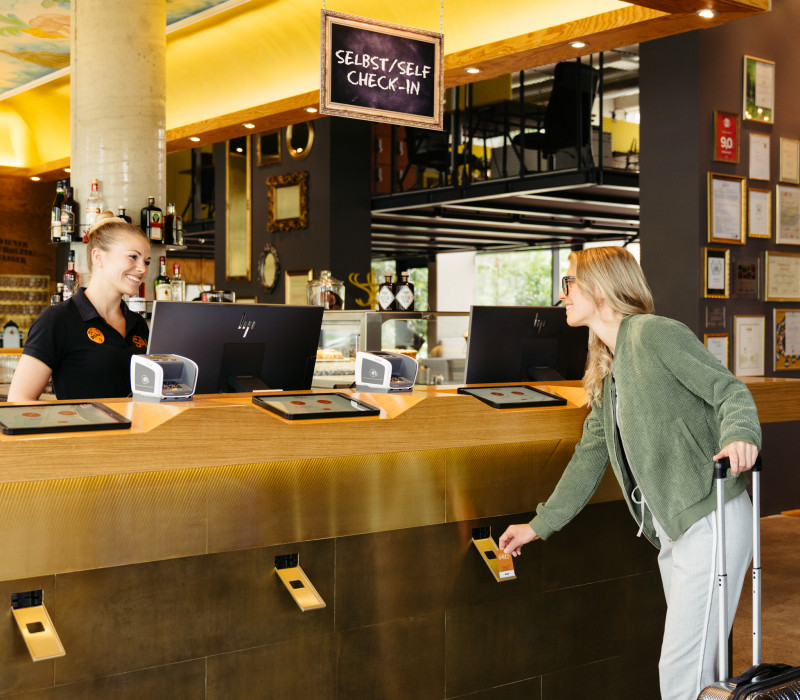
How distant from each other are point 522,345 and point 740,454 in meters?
1.25

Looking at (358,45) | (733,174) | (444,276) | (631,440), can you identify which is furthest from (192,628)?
(444,276)

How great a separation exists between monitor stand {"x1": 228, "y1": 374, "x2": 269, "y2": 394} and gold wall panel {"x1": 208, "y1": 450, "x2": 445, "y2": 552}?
420mm

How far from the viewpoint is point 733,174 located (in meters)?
5.78

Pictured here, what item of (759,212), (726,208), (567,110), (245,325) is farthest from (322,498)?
(567,110)

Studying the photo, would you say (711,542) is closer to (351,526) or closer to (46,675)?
(351,526)

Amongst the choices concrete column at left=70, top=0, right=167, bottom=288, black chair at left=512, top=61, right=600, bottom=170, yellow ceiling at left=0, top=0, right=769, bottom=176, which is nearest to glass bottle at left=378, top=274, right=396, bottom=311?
concrete column at left=70, top=0, right=167, bottom=288

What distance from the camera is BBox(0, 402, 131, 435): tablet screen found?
190cm

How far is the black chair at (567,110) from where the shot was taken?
8711 mm

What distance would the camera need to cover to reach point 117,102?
4.81 m

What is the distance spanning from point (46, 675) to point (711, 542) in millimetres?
1471

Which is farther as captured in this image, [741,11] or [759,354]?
[759,354]

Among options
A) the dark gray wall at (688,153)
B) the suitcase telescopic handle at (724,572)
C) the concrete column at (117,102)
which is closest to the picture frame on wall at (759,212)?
the dark gray wall at (688,153)

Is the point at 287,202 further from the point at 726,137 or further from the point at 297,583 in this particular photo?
the point at 297,583

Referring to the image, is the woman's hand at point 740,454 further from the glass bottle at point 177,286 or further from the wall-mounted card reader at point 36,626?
the glass bottle at point 177,286
